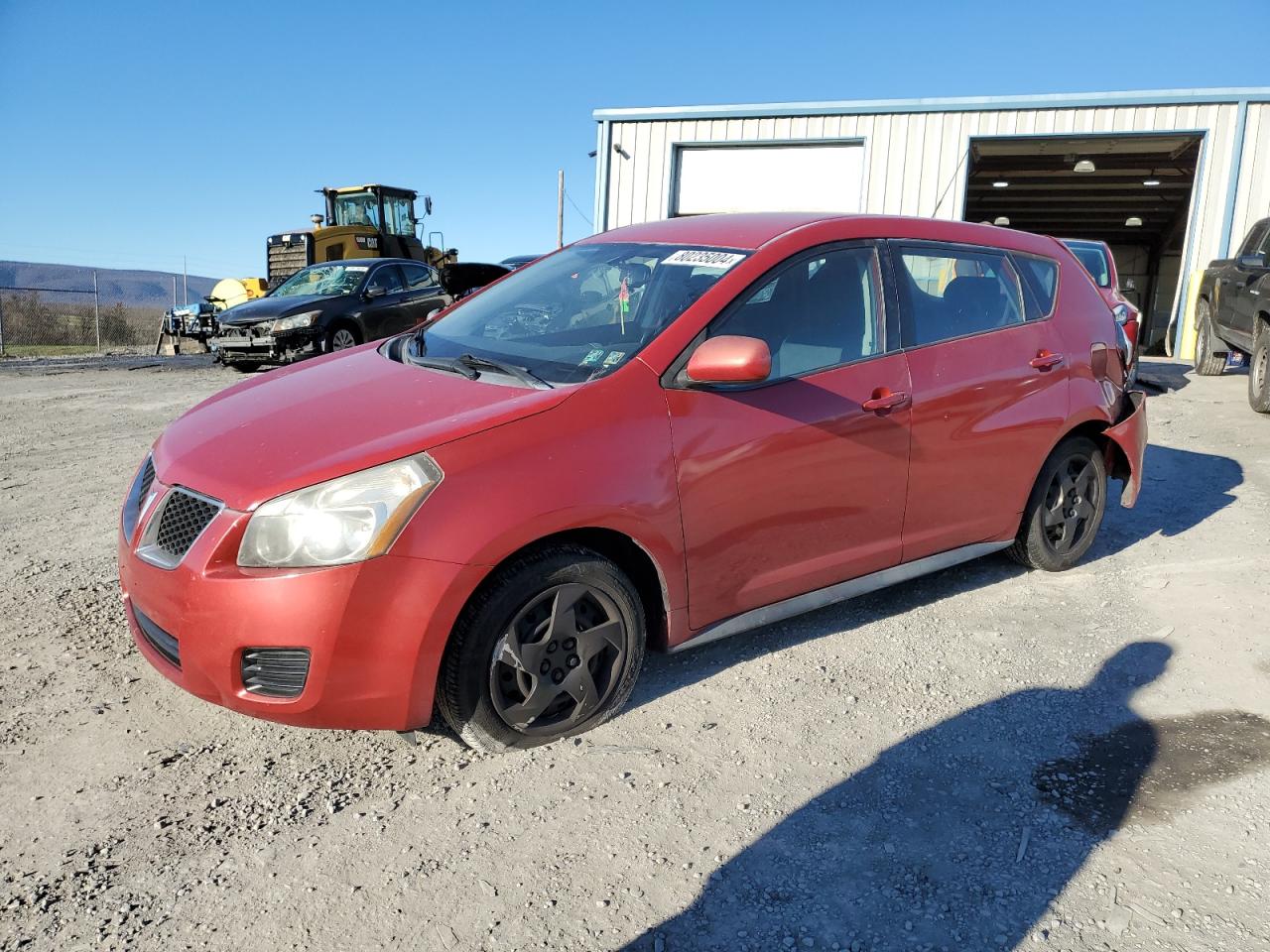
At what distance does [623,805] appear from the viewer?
2668 millimetres

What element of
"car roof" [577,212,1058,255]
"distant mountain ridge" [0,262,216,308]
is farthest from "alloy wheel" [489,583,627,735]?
"distant mountain ridge" [0,262,216,308]

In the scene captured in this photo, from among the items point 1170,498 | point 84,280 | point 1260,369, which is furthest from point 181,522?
point 84,280

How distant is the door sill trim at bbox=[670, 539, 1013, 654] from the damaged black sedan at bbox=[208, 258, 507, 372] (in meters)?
9.21

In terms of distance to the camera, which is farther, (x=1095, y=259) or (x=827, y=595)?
(x=1095, y=259)

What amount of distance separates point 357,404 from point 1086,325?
11.4 ft

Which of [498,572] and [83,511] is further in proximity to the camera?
[83,511]

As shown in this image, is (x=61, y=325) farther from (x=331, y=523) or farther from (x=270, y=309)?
(x=331, y=523)

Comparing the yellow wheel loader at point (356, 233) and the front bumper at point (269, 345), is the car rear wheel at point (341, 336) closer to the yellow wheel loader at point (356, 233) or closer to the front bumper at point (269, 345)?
the front bumper at point (269, 345)

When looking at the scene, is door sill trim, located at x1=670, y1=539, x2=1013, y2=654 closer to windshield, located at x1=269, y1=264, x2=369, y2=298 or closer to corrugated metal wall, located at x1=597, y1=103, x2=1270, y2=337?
windshield, located at x1=269, y1=264, x2=369, y2=298

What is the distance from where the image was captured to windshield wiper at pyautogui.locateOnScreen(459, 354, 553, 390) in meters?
3.02

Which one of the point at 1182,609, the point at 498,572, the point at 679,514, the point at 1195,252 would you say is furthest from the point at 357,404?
the point at 1195,252

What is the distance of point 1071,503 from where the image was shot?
4617 mm

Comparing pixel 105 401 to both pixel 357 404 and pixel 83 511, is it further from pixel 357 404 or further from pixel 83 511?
pixel 357 404

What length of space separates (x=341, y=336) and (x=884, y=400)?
11128 mm
